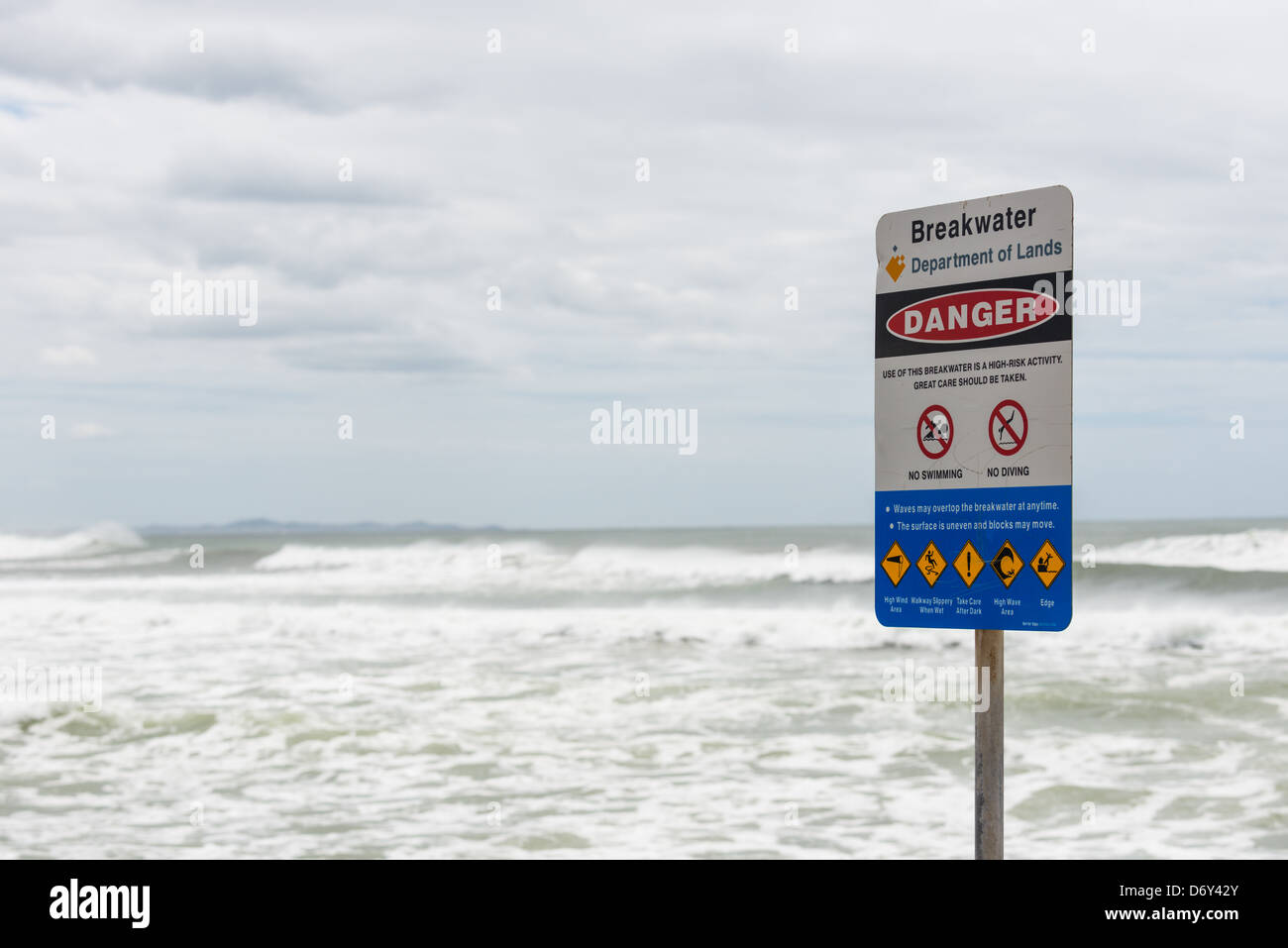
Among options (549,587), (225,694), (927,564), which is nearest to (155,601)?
(549,587)

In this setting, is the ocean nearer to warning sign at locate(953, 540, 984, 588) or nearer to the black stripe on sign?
warning sign at locate(953, 540, 984, 588)

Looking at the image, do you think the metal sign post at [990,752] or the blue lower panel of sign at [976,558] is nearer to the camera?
the blue lower panel of sign at [976,558]

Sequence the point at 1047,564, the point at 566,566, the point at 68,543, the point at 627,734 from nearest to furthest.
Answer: the point at 1047,564
the point at 627,734
the point at 566,566
the point at 68,543

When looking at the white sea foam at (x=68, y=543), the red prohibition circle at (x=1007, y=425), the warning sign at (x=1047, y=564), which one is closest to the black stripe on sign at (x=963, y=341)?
the red prohibition circle at (x=1007, y=425)

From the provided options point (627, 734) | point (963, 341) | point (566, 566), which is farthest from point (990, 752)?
point (566, 566)

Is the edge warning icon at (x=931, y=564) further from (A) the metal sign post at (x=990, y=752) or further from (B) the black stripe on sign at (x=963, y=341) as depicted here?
(B) the black stripe on sign at (x=963, y=341)

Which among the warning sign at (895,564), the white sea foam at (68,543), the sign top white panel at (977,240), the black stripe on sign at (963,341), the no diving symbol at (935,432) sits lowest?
the white sea foam at (68,543)

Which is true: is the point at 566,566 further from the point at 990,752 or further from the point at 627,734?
the point at 990,752

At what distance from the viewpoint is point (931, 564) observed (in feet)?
10.7

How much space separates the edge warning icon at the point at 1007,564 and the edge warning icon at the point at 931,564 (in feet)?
0.48

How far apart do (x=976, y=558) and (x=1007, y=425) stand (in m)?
0.37

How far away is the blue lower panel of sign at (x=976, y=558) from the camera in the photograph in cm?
302

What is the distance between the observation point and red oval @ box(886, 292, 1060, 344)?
3.06 m
